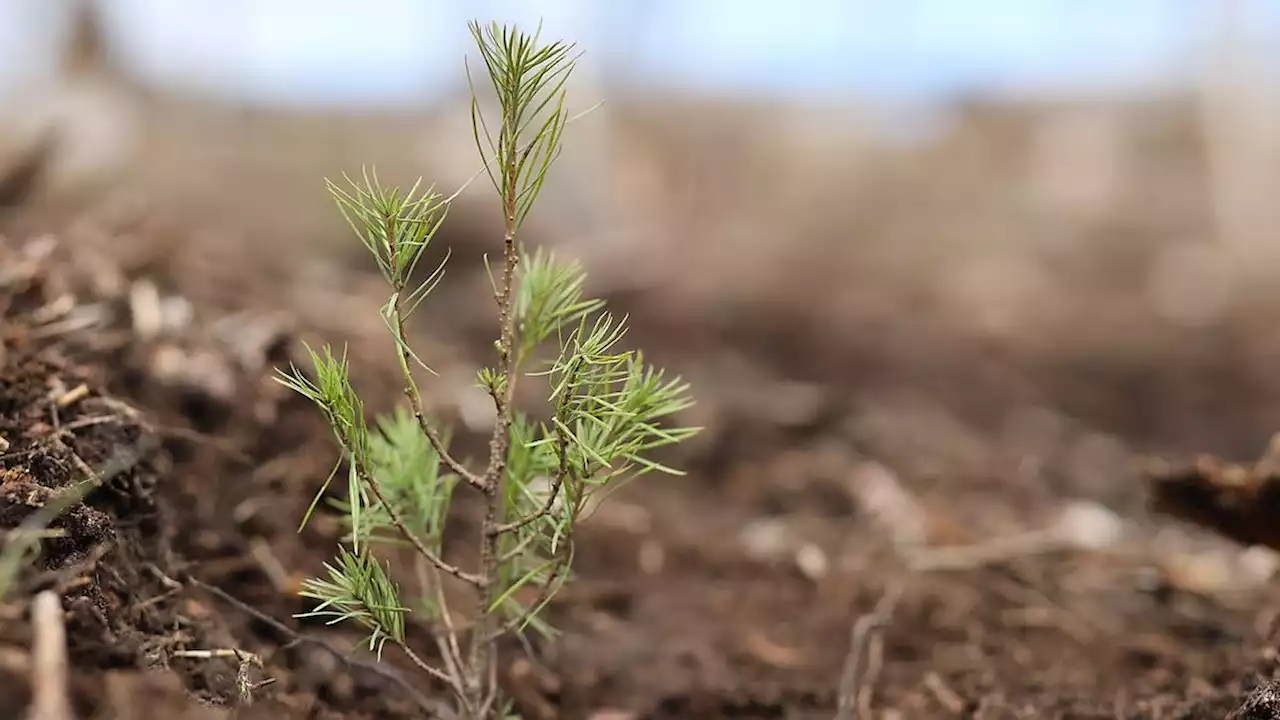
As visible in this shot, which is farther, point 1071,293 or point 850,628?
point 1071,293

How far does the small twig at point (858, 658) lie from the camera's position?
4.01 feet

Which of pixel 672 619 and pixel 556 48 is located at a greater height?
pixel 556 48

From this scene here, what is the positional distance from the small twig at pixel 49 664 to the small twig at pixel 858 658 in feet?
2.90

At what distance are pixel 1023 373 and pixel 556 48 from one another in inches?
149

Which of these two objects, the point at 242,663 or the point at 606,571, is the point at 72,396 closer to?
the point at 242,663

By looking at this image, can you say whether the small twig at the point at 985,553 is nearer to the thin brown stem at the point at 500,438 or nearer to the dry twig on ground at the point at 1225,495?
the dry twig on ground at the point at 1225,495

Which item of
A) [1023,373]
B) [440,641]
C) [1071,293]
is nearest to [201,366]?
[440,641]

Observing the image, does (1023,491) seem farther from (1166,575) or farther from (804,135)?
(804,135)

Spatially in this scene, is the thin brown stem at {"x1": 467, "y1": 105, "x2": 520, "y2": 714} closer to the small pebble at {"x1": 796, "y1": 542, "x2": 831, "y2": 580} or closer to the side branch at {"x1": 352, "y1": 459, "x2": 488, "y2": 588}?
the side branch at {"x1": 352, "y1": 459, "x2": 488, "y2": 588}

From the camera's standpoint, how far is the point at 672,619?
5.24ft

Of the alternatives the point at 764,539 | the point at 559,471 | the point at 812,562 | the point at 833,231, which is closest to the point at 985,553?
the point at 812,562

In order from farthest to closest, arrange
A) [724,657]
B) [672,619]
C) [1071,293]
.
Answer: [1071,293] < [672,619] < [724,657]

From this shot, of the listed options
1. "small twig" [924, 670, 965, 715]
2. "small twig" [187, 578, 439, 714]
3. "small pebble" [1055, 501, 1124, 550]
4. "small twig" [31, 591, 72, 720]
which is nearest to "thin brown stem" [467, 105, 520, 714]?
"small twig" [187, 578, 439, 714]

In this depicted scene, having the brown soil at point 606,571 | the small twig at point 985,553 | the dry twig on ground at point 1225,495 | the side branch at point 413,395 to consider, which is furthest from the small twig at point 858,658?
the side branch at point 413,395
